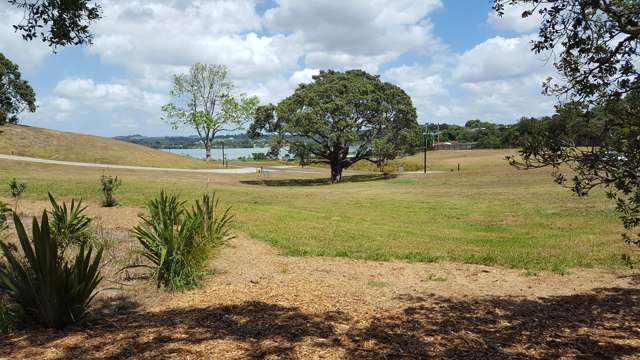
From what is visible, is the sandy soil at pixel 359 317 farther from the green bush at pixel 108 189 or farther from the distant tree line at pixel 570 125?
the green bush at pixel 108 189

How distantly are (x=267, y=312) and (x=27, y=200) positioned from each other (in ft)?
44.0

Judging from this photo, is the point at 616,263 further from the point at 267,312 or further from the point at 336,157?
the point at 336,157

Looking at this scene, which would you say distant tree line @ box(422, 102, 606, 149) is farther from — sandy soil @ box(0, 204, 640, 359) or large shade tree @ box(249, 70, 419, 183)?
large shade tree @ box(249, 70, 419, 183)

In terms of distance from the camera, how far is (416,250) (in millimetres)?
9859

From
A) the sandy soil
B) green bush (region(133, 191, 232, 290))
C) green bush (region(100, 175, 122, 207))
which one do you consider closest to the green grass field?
green bush (region(100, 175, 122, 207))

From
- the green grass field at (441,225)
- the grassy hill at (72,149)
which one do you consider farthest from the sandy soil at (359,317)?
the grassy hill at (72,149)

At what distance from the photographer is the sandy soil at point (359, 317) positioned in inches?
165

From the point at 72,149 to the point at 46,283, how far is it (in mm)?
47375

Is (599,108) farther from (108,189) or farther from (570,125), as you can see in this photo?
(108,189)

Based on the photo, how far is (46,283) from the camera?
15.5 ft

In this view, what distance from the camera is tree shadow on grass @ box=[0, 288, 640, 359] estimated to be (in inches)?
163

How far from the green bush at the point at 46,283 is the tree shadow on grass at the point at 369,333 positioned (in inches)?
9.1

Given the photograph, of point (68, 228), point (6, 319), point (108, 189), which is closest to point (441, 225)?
point (68, 228)

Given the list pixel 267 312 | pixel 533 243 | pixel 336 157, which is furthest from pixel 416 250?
pixel 336 157
